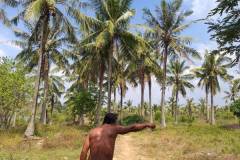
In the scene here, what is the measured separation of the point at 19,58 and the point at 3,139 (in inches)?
630

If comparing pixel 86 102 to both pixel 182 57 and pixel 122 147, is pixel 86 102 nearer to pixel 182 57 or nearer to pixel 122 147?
pixel 182 57

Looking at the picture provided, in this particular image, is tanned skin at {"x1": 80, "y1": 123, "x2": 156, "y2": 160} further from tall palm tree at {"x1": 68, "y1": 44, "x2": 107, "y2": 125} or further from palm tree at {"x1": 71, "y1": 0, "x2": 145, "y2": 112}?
tall palm tree at {"x1": 68, "y1": 44, "x2": 107, "y2": 125}

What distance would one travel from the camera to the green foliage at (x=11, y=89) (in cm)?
3422

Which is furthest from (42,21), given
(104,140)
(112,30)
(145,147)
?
(104,140)

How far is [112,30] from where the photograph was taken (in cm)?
3419

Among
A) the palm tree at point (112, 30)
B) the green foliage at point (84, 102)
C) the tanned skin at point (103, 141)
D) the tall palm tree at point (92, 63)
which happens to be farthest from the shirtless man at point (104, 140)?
the green foliage at point (84, 102)

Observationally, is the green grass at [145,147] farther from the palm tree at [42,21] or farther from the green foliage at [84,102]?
the green foliage at [84,102]

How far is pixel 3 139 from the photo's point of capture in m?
26.7

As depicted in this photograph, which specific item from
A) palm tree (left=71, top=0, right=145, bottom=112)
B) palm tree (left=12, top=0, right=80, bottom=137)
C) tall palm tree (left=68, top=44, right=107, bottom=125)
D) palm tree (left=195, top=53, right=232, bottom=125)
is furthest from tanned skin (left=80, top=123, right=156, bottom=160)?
palm tree (left=195, top=53, right=232, bottom=125)

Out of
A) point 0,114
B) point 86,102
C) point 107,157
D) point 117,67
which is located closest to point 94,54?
point 117,67

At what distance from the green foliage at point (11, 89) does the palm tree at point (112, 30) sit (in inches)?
238

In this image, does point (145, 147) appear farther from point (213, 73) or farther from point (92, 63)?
point (213, 73)

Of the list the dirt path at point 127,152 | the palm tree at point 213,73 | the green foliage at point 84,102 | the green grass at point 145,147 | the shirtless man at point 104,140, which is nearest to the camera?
the shirtless man at point 104,140

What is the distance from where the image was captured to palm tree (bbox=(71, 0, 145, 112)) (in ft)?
115
